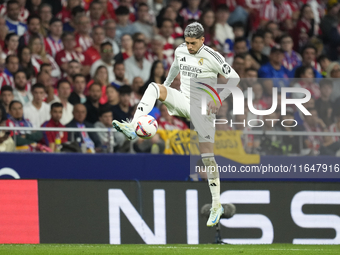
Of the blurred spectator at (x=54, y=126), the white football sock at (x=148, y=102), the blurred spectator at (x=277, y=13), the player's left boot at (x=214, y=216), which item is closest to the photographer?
the white football sock at (x=148, y=102)

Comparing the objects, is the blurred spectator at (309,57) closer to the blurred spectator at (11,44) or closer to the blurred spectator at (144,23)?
the blurred spectator at (144,23)

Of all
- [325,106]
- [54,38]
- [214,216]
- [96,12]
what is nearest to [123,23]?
[96,12]

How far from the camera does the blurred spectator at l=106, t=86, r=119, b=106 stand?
12.6 meters

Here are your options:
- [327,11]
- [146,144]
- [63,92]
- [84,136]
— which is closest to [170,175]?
[146,144]

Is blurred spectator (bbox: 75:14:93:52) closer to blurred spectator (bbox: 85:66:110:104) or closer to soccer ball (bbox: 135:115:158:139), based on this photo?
blurred spectator (bbox: 85:66:110:104)

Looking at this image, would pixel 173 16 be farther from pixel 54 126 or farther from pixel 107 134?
pixel 54 126

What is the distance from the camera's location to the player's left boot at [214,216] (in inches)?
370

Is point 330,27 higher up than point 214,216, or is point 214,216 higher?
point 330,27

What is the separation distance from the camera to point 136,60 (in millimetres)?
13891

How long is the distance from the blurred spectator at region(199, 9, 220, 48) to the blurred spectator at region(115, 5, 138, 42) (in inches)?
67.6

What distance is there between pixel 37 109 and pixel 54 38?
2386 mm

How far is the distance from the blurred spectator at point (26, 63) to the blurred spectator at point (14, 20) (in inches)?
38.8

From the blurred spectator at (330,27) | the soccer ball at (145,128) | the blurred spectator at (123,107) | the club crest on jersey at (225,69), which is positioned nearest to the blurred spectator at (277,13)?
the blurred spectator at (330,27)

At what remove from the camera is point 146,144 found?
11930mm
